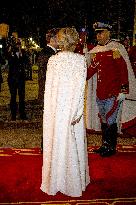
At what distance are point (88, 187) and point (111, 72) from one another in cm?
186

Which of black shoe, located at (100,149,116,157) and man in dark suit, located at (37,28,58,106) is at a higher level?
man in dark suit, located at (37,28,58,106)

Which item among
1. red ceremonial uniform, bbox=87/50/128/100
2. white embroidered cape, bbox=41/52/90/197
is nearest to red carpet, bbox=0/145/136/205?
white embroidered cape, bbox=41/52/90/197

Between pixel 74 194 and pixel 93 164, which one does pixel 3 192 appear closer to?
pixel 74 194

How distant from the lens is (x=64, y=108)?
4.73 meters

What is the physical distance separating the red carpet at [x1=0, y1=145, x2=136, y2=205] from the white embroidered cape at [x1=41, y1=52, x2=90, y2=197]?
0.65 feet

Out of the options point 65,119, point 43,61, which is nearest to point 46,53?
point 43,61

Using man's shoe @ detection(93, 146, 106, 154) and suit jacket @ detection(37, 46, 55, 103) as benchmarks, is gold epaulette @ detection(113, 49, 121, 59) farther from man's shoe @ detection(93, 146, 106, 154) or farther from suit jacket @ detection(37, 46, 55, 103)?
man's shoe @ detection(93, 146, 106, 154)

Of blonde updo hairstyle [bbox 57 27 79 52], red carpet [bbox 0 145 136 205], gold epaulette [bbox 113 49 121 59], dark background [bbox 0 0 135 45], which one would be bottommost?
red carpet [bbox 0 145 136 205]

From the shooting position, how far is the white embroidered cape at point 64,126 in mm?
4691

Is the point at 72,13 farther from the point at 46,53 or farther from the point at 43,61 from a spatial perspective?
the point at 46,53

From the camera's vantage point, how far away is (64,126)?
474 centimetres

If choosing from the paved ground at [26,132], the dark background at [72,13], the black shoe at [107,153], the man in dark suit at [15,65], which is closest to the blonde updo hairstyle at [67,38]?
the black shoe at [107,153]

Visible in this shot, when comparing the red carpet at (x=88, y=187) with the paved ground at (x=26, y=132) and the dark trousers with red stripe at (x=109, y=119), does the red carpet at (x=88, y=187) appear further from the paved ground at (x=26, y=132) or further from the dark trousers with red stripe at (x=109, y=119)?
the paved ground at (x=26, y=132)

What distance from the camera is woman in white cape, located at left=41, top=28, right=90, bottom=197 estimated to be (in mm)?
4691
